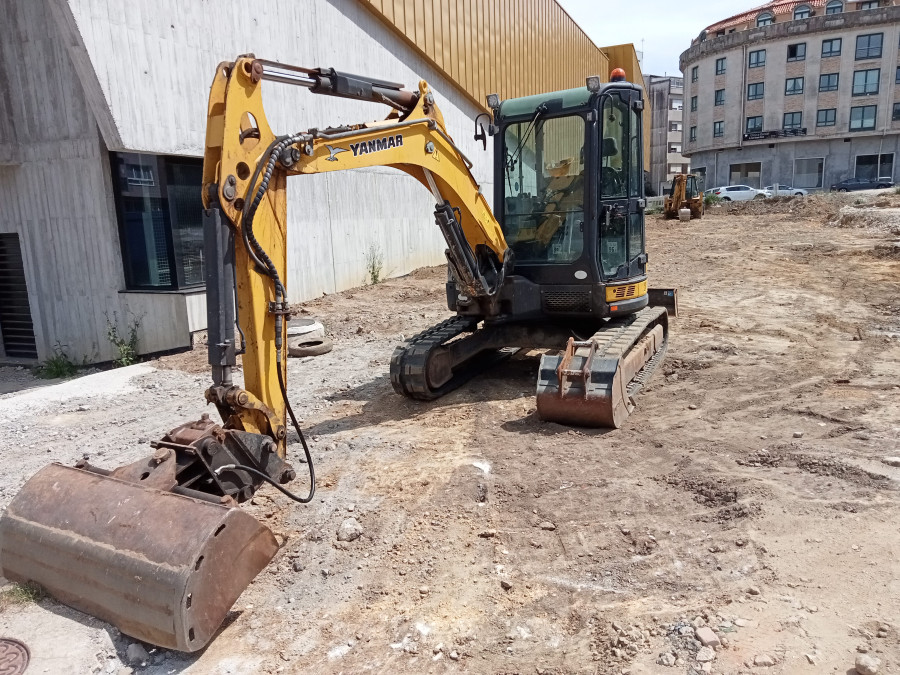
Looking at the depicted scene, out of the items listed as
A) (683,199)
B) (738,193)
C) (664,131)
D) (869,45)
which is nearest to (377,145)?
(683,199)

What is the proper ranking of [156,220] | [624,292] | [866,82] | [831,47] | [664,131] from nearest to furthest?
[624,292]
[156,220]
[866,82]
[831,47]
[664,131]

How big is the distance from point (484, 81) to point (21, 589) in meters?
18.0

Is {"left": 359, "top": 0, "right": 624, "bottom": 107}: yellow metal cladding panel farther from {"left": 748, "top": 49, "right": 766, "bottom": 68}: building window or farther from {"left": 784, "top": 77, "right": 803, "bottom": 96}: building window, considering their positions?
{"left": 748, "top": 49, "right": 766, "bottom": 68}: building window

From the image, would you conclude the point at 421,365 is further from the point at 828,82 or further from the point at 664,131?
the point at 664,131

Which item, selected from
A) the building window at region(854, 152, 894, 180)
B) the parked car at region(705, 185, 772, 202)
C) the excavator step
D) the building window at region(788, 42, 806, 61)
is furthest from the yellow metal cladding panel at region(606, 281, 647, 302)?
the building window at region(788, 42, 806, 61)

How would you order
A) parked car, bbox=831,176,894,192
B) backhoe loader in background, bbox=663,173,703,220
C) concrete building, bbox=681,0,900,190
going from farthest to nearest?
concrete building, bbox=681,0,900,190 → parked car, bbox=831,176,894,192 → backhoe loader in background, bbox=663,173,703,220

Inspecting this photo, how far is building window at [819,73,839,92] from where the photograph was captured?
53.7 meters

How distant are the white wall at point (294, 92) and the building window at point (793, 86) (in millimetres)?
46312

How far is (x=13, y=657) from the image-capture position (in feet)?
10.7

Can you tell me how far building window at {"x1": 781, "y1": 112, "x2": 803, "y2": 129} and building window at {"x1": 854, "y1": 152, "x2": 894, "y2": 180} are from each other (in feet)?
17.2

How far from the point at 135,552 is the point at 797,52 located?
2513 inches

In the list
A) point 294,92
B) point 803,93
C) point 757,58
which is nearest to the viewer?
point 294,92

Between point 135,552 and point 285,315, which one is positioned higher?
point 285,315

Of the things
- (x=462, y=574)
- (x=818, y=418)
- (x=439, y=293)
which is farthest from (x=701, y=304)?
(x=462, y=574)
